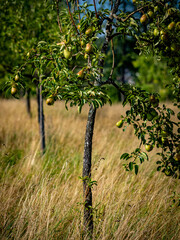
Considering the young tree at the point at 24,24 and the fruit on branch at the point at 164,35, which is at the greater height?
the young tree at the point at 24,24

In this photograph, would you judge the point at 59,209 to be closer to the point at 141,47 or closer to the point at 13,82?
the point at 13,82

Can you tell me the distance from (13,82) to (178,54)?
4.40 feet

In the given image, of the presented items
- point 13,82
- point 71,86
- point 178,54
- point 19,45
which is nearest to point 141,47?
point 178,54

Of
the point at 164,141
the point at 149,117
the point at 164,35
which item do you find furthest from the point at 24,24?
the point at 164,141

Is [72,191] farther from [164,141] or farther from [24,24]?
[24,24]

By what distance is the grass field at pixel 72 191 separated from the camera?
179cm

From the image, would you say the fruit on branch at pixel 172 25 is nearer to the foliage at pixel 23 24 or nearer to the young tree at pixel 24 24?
the young tree at pixel 24 24

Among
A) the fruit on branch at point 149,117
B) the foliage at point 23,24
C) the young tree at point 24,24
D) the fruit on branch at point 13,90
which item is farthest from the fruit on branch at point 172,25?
the foliage at point 23,24

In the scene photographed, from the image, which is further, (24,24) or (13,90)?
(24,24)

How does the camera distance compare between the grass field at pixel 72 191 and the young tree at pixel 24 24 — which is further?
the young tree at pixel 24 24

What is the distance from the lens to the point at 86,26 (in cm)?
134

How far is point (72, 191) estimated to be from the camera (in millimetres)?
2393

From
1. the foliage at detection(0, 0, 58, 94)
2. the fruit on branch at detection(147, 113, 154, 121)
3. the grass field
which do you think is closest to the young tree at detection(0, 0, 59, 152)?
the foliage at detection(0, 0, 58, 94)

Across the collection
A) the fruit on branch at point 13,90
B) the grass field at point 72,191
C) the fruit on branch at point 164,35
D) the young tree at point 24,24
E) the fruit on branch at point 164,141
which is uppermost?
the young tree at point 24,24
